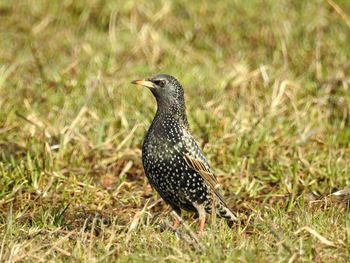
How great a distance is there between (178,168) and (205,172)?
22cm

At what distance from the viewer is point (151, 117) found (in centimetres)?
827

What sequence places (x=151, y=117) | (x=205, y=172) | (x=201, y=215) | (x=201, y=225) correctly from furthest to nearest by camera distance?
(x=151, y=117) < (x=205, y=172) < (x=201, y=215) < (x=201, y=225)

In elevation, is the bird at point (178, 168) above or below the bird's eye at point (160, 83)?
below

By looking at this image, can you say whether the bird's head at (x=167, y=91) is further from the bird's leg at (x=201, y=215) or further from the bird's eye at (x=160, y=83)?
the bird's leg at (x=201, y=215)

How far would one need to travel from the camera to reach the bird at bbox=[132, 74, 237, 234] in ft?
20.8

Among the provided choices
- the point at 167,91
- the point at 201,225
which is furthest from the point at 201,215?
the point at 167,91

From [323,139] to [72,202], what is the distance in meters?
2.23

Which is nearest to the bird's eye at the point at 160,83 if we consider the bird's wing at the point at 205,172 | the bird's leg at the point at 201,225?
the bird's wing at the point at 205,172

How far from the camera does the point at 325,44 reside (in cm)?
976

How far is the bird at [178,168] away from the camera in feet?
20.8

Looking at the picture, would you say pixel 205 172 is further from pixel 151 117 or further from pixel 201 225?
pixel 151 117

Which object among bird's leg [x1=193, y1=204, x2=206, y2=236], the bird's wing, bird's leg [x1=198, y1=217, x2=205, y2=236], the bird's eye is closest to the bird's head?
the bird's eye

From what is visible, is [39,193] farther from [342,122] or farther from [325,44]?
[325,44]

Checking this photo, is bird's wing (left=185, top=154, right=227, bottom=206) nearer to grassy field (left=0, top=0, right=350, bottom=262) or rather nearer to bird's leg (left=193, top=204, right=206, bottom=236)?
bird's leg (left=193, top=204, right=206, bottom=236)
